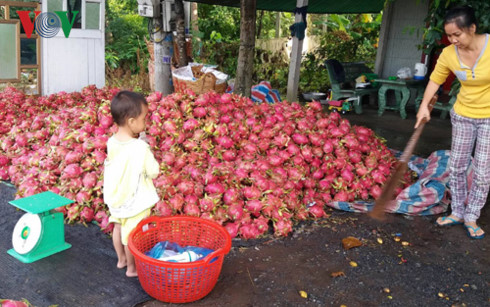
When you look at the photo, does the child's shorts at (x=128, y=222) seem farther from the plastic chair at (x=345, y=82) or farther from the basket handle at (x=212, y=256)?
the plastic chair at (x=345, y=82)

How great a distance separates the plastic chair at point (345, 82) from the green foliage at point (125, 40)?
18.0ft

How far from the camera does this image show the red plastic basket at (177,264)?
2326 millimetres

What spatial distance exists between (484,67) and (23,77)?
5761 mm

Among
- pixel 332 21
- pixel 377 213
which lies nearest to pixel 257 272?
pixel 377 213

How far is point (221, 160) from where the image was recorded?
3.64 meters

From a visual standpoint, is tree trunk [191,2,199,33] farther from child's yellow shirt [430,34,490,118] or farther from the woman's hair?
the woman's hair

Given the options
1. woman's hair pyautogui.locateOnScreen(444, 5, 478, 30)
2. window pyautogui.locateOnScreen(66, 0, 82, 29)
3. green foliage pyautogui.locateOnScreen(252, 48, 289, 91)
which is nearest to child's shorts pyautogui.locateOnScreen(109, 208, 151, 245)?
woman's hair pyautogui.locateOnScreen(444, 5, 478, 30)

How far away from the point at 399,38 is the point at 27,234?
A: 8.80 metres

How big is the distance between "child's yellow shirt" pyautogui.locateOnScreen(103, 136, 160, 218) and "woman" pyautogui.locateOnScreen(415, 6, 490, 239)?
1939 millimetres

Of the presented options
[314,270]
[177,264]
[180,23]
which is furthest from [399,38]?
[177,264]

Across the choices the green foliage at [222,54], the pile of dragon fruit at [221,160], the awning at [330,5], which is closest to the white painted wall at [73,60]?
the pile of dragon fruit at [221,160]

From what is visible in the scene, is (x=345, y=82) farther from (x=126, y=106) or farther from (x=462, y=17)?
(x=126, y=106)

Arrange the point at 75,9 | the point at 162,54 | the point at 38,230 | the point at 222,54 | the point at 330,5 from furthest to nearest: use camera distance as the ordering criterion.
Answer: the point at 222,54
the point at 330,5
the point at 162,54
the point at 75,9
the point at 38,230

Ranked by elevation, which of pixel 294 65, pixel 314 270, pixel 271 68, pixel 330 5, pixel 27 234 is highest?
pixel 330 5
